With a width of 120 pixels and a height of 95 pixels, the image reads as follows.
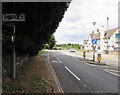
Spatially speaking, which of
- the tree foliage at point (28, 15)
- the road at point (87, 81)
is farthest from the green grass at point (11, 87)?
the road at point (87, 81)

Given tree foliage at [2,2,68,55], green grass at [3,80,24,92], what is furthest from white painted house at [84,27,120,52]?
green grass at [3,80,24,92]

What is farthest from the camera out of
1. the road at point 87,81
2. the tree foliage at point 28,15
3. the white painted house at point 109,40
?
the white painted house at point 109,40

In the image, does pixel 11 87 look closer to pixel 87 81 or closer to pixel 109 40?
pixel 87 81

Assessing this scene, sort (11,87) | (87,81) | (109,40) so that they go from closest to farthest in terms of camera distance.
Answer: (11,87)
(87,81)
(109,40)

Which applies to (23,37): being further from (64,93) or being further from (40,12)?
(64,93)

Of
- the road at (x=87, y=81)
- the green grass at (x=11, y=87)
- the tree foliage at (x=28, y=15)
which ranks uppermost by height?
the tree foliage at (x=28, y=15)

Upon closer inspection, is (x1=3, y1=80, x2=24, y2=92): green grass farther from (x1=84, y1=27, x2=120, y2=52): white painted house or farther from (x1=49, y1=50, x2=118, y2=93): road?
(x1=84, y1=27, x2=120, y2=52): white painted house

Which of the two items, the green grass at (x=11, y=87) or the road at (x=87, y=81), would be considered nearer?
the green grass at (x=11, y=87)

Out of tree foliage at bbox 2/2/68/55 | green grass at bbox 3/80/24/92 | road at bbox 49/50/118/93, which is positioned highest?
tree foliage at bbox 2/2/68/55

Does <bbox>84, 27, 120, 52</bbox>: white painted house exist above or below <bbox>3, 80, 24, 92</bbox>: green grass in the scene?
above

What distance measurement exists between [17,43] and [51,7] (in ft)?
7.52

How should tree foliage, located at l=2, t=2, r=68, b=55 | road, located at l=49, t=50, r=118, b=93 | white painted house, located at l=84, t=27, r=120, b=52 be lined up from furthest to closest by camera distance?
white painted house, located at l=84, t=27, r=120, b=52 → road, located at l=49, t=50, r=118, b=93 → tree foliage, located at l=2, t=2, r=68, b=55

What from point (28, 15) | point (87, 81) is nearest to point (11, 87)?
point (28, 15)

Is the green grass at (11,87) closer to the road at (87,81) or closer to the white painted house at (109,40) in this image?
the road at (87,81)
